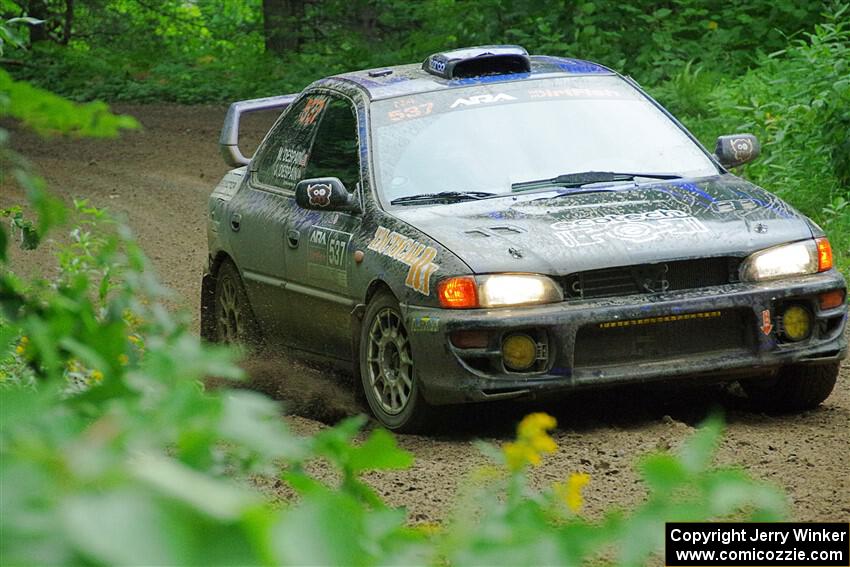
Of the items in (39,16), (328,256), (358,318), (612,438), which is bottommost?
(39,16)

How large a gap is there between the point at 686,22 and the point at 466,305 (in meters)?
14.2

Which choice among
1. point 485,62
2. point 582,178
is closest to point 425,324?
point 582,178

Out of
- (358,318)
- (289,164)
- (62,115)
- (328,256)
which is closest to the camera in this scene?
(62,115)

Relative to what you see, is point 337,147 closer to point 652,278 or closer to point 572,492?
point 652,278

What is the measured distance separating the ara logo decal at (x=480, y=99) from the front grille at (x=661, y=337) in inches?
70.1

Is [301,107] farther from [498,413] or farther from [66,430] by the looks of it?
[66,430]

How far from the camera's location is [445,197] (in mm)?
7051

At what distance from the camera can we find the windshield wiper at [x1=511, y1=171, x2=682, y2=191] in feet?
23.4

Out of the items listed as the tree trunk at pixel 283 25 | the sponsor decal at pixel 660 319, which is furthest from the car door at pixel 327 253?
the tree trunk at pixel 283 25

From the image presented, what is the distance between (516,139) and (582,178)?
0.38 meters

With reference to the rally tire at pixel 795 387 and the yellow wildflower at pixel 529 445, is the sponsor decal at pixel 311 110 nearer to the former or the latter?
the rally tire at pixel 795 387

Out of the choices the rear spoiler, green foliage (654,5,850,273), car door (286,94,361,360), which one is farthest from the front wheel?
green foliage (654,5,850,273)

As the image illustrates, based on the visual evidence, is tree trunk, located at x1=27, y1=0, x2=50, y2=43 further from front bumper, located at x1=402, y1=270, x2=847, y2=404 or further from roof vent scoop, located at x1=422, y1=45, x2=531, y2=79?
front bumper, located at x1=402, y1=270, x2=847, y2=404

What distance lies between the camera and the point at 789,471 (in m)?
5.61
